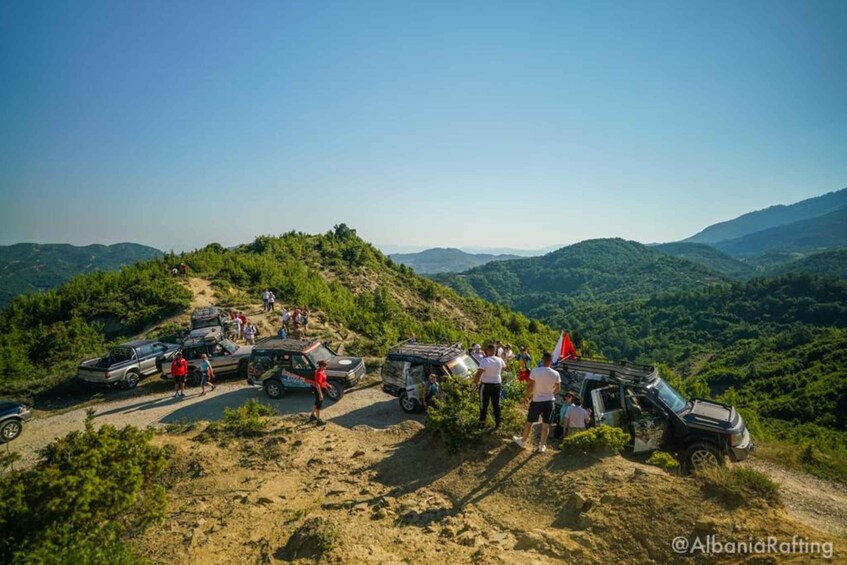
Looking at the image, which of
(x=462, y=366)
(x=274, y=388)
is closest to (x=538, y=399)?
(x=462, y=366)

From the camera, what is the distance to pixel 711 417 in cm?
859

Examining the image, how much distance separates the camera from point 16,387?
16203 millimetres

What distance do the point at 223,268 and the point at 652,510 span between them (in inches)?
1278

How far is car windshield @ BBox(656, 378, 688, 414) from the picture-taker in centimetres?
888

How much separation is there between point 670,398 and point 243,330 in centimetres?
1921

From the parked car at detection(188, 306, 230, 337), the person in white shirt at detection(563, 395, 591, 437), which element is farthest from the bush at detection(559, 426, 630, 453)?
the parked car at detection(188, 306, 230, 337)

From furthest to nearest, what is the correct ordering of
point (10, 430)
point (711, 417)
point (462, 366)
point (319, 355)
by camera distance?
point (319, 355)
point (462, 366)
point (10, 430)
point (711, 417)

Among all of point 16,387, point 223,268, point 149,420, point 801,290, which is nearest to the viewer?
point 149,420

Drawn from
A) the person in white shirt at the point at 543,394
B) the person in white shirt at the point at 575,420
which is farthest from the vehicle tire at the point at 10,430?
the person in white shirt at the point at 575,420

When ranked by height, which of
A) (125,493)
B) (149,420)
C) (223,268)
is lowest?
(149,420)

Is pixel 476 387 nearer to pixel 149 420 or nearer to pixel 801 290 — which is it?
pixel 149 420

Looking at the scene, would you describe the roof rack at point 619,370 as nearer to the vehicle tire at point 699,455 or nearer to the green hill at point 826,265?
the vehicle tire at point 699,455

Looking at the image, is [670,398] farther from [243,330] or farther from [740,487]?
[243,330]

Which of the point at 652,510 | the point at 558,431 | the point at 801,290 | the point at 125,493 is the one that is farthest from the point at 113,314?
the point at 801,290
